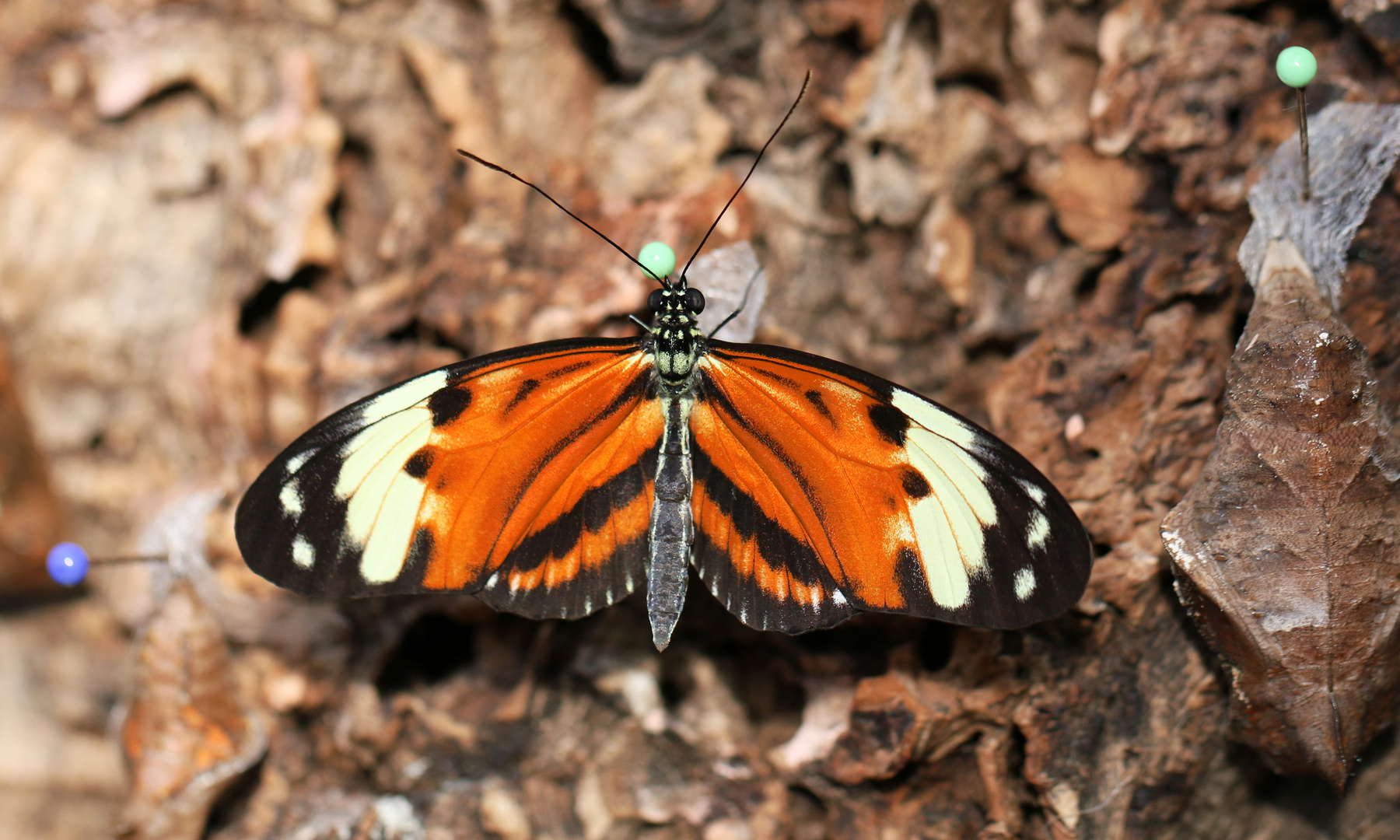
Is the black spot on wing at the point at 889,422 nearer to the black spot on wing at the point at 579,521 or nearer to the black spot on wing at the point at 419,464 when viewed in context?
the black spot on wing at the point at 579,521

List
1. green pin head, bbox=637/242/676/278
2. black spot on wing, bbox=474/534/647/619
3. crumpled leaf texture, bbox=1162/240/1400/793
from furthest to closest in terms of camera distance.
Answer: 1. green pin head, bbox=637/242/676/278
2. black spot on wing, bbox=474/534/647/619
3. crumpled leaf texture, bbox=1162/240/1400/793

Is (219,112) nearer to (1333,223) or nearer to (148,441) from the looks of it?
(148,441)

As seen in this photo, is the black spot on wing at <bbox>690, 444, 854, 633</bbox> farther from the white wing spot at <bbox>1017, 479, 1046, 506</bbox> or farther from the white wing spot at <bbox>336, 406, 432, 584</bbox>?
the white wing spot at <bbox>336, 406, 432, 584</bbox>

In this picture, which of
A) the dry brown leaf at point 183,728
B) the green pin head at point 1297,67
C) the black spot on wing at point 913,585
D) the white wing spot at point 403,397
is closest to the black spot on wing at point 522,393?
the white wing spot at point 403,397

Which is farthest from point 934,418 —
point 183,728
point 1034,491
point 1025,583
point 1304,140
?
point 183,728

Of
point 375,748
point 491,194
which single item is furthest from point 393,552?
point 491,194

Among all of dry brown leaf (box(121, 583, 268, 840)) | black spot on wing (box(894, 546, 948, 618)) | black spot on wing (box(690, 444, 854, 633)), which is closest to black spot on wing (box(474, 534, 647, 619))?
black spot on wing (box(690, 444, 854, 633))

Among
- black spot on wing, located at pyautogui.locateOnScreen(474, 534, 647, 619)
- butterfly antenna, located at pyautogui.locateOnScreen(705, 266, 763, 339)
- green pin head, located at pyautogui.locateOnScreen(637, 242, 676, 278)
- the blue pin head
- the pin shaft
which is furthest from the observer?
the blue pin head
